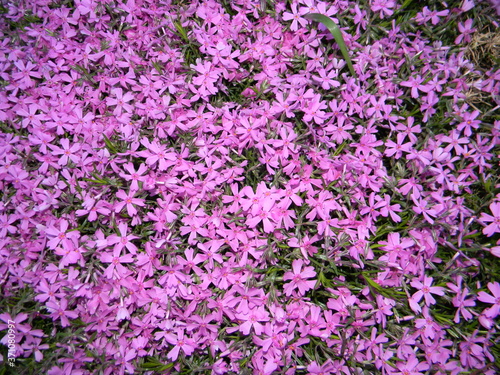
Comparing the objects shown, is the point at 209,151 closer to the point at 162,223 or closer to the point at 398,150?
the point at 162,223

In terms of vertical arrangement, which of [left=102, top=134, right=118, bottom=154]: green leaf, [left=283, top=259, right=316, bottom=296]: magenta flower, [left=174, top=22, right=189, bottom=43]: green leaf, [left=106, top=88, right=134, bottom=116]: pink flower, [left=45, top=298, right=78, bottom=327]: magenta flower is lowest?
[left=45, top=298, right=78, bottom=327]: magenta flower

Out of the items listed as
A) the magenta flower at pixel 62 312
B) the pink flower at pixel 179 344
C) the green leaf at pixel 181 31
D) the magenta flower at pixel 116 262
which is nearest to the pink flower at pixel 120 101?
the green leaf at pixel 181 31

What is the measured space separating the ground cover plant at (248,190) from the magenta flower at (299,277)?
2cm

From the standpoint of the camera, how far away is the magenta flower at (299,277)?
7.43 feet

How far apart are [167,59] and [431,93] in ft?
6.31

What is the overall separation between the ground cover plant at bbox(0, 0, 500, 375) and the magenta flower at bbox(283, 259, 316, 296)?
0.02 meters

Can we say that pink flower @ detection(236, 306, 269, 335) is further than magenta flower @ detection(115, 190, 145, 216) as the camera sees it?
No

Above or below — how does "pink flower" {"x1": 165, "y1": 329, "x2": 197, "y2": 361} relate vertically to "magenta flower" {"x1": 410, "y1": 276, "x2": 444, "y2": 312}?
below

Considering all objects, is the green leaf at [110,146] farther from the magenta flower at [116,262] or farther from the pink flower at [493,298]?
the pink flower at [493,298]

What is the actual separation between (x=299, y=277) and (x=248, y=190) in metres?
0.65

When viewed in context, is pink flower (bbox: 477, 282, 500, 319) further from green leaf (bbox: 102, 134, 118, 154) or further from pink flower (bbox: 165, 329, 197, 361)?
green leaf (bbox: 102, 134, 118, 154)

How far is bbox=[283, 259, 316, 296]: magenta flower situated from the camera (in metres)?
2.26

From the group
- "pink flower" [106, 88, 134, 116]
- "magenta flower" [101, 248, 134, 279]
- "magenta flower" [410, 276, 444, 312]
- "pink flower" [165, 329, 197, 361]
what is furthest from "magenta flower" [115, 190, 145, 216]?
"magenta flower" [410, 276, 444, 312]

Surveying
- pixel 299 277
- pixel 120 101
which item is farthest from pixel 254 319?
pixel 120 101
